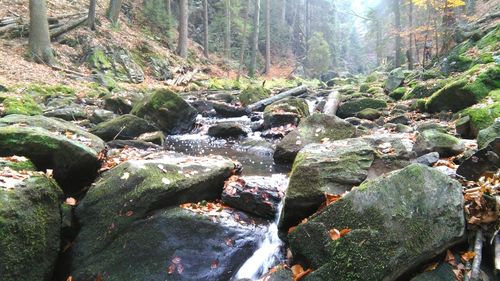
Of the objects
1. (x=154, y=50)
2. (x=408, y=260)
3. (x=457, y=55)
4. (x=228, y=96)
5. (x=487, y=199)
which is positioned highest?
(x=154, y=50)

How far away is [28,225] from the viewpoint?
3.65 metres

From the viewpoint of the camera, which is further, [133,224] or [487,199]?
[133,224]

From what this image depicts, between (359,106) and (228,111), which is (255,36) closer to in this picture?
(228,111)

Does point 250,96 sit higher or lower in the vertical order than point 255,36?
lower

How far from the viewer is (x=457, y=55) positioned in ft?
46.5

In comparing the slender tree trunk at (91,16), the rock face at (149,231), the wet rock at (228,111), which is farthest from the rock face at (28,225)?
the slender tree trunk at (91,16)

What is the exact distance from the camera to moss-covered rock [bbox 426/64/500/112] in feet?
28.4

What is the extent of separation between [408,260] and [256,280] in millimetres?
1595

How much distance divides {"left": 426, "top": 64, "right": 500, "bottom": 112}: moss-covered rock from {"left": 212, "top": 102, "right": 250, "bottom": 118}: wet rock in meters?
6.08

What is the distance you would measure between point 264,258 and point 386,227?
154 cm

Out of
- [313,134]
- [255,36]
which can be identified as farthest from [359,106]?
[255,36]

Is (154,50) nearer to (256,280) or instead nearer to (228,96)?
(228,96)

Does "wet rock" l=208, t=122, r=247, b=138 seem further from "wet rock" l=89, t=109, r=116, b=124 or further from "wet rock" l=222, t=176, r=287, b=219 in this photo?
"wet rock" l=222, t=176, r=287, b=219

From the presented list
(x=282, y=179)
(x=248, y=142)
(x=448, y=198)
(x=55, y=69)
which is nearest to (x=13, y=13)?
(x=55, y=69)
